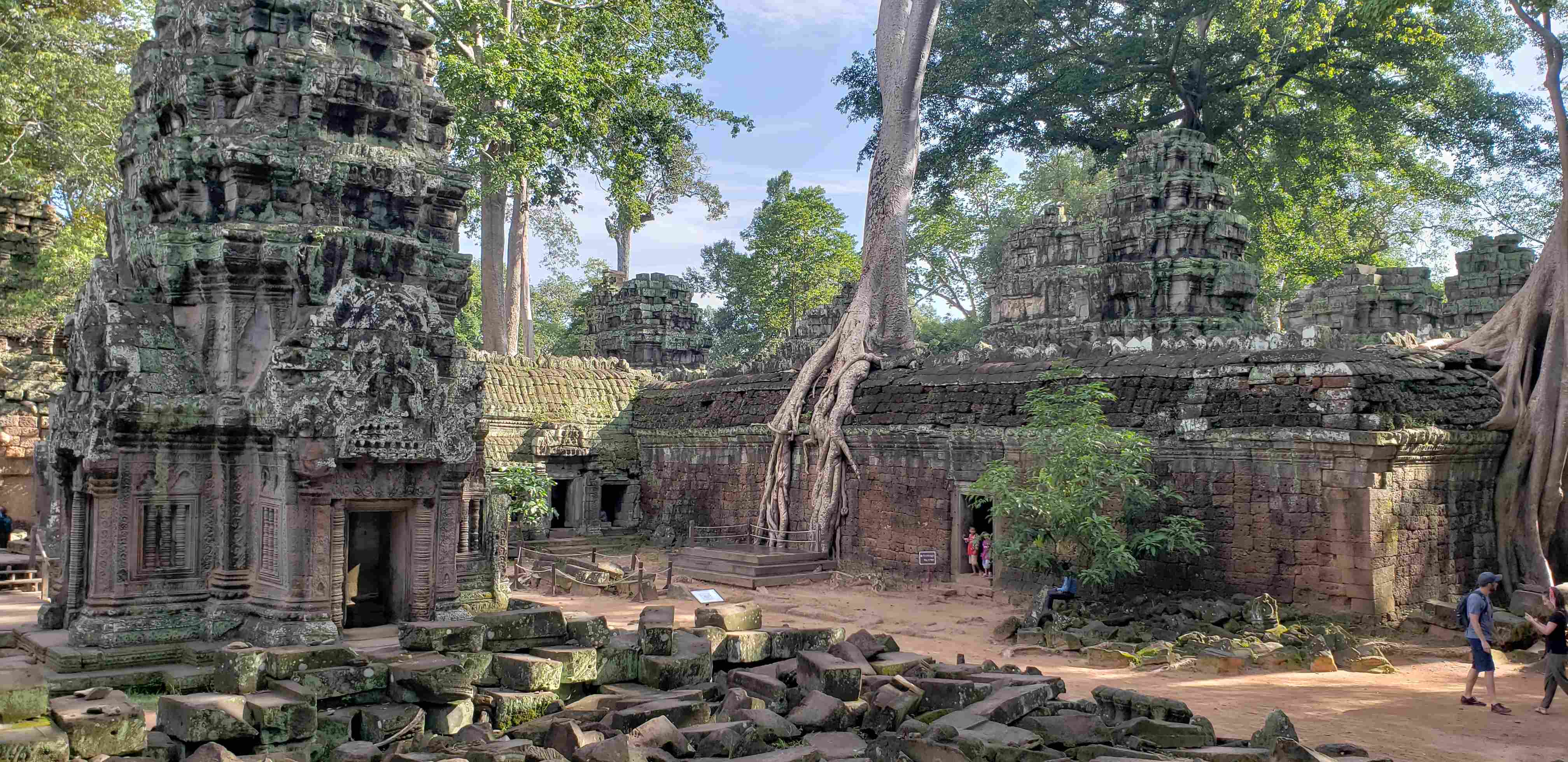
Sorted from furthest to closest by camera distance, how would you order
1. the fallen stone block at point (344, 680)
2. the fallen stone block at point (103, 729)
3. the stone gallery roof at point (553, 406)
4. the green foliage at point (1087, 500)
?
the stone gallery roof at point (553, 406) → the green foliage at point (1087, 500) → the fallen stone block at point (344, 680) → the fallen stone block at point (103, 729)

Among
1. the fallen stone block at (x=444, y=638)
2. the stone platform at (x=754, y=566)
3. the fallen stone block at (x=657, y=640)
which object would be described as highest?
the fallen stone block at (x=444, y=638)

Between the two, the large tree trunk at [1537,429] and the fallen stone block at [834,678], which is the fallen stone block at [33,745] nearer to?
the fallen stone block at [834,678]

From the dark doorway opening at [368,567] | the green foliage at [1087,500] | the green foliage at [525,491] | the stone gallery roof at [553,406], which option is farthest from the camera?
the stone gallery roof at [553,406]

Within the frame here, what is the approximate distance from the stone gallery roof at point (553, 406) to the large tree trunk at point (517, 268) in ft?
6.57

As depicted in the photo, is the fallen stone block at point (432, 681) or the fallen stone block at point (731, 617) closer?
the fallen stone block at point (432, 681)

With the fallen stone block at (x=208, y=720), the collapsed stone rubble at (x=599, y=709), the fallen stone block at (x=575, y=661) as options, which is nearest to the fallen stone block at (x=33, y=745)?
the collapsed stone rubble at (x=599, y=709)

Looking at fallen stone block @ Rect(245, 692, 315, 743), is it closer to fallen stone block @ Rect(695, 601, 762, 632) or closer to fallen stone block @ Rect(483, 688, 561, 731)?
fallen stone block @ Rect(483, 688, 561, 731)

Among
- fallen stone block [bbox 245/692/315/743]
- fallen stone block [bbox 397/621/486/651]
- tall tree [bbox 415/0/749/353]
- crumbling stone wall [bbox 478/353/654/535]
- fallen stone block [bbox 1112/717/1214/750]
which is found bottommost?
fallen stone block [bbox 1112/717/1214/750]

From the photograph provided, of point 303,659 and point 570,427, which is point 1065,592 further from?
point 570,427

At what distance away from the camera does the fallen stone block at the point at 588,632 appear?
827 cm

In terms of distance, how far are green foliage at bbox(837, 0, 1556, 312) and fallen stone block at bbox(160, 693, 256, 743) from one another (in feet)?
78.1

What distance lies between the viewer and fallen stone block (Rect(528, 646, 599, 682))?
25.3 feet

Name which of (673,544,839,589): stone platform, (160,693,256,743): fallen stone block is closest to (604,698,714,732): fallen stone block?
(160,693,256,743): fallen stone block

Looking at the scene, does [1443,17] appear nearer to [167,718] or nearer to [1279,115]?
[1279,115]
